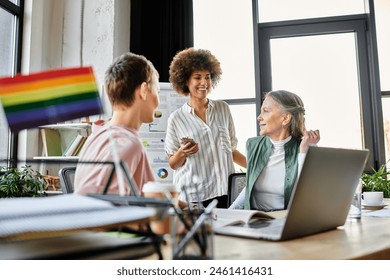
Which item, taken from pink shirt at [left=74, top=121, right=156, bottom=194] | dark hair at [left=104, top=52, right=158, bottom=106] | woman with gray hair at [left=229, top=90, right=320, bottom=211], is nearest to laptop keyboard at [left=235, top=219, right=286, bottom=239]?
pink shirt at [left=74, top=121, right=156, bottom=194]

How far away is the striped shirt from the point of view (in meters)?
2.34

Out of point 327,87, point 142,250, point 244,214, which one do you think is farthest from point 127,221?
point 327,87

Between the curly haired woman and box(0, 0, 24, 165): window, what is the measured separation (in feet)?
5.42

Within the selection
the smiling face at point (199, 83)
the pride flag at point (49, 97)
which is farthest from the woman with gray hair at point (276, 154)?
the pride flag at point (49, 97)

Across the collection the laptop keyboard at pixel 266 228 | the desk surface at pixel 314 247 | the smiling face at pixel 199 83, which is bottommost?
the desk surface at pixel 314 247

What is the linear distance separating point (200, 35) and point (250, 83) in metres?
0.73

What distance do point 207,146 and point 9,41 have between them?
2.15m

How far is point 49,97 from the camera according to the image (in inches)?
26.4

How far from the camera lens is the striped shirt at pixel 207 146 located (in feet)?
7.67

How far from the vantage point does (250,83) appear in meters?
3.82

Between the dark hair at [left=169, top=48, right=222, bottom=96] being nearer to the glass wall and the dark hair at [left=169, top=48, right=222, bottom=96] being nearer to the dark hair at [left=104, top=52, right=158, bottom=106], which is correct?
the dark hair at [left=104, top=52, right=158, bottom=106]

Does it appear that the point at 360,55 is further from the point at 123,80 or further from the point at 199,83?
the point at 123,80

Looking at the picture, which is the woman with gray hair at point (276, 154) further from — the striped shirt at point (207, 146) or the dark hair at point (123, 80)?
the dark hair at point (123, 80)

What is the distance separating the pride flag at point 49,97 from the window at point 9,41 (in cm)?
284
